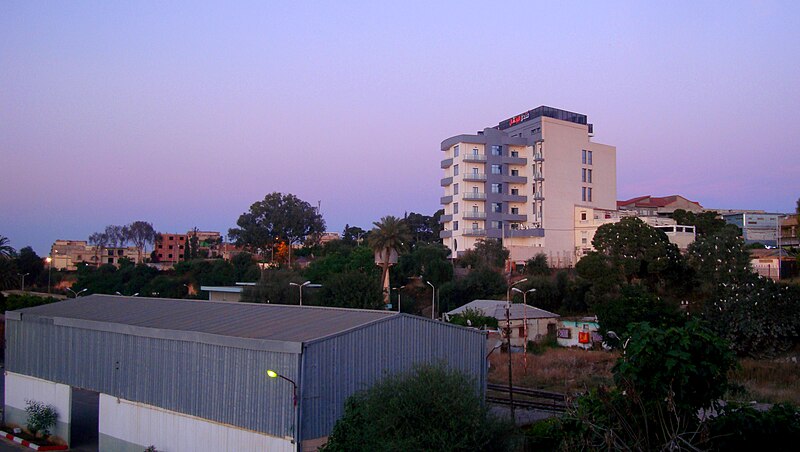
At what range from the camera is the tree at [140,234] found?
136875mm

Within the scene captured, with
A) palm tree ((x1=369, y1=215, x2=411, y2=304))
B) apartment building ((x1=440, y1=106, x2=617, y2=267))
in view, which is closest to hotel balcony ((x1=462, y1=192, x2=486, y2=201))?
apartment building ((x1=440, y1=106, x2=617, y2=267))

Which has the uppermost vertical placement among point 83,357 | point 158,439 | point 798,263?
point 798,263

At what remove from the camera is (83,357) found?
24.6m

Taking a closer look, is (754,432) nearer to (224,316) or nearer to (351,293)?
(224,316)

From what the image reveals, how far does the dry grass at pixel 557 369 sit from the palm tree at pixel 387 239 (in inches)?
870

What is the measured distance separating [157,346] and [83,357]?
4.97 meters

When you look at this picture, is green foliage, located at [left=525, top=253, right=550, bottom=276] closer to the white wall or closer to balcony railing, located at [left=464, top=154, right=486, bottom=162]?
balcony railing, located at [left=464, top=154, right=486, bottom=162]

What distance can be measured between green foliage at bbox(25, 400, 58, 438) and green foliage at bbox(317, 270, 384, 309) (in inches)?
1121

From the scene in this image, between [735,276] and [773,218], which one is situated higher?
[773,218]

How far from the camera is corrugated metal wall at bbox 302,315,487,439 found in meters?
17.5

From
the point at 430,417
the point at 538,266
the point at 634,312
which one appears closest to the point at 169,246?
the point at 538,266

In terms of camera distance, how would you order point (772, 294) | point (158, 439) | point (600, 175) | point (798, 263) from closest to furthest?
point (158, 439), point (772, 294), point (798, 263), point (600, 175)

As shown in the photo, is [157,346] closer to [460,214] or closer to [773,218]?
[460,214]

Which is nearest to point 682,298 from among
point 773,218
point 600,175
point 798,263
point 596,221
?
point 798,263
